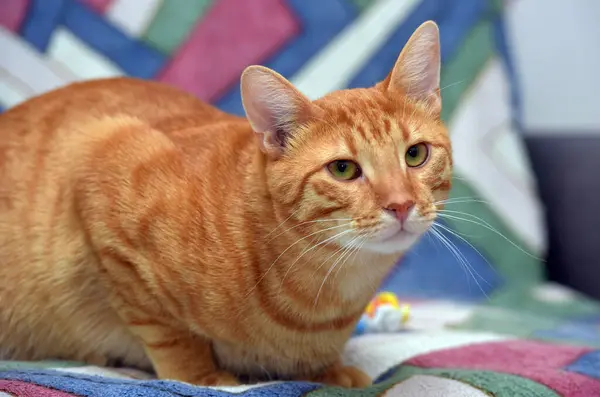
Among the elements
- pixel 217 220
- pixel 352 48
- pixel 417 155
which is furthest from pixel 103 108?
pixel 352 48

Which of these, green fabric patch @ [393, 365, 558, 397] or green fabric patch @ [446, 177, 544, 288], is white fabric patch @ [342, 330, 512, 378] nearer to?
green fabric patch @ [393, 365, 558, 397]

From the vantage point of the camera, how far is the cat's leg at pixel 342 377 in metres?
1.08

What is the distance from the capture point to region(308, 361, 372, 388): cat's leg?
1.08 m

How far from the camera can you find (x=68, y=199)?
3.57 ft

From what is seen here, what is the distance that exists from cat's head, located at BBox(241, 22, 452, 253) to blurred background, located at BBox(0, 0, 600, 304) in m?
0.89

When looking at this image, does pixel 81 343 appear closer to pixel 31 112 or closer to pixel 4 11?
pixel 31 112

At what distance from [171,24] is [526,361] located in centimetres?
122

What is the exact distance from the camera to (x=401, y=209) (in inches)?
33.8

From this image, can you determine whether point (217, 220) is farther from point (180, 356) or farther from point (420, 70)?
point (420, 70)

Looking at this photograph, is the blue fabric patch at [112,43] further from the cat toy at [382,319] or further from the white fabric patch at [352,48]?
the cat toy at [382,319]

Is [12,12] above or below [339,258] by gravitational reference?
below

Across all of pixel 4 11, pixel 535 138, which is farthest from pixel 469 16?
pixel 4 11

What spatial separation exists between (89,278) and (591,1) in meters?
1.76

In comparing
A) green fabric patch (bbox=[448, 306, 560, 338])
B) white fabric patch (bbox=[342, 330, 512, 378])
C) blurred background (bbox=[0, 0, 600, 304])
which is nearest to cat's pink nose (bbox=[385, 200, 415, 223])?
white fabric patch (bbox=[342, 330, 512, 378])
